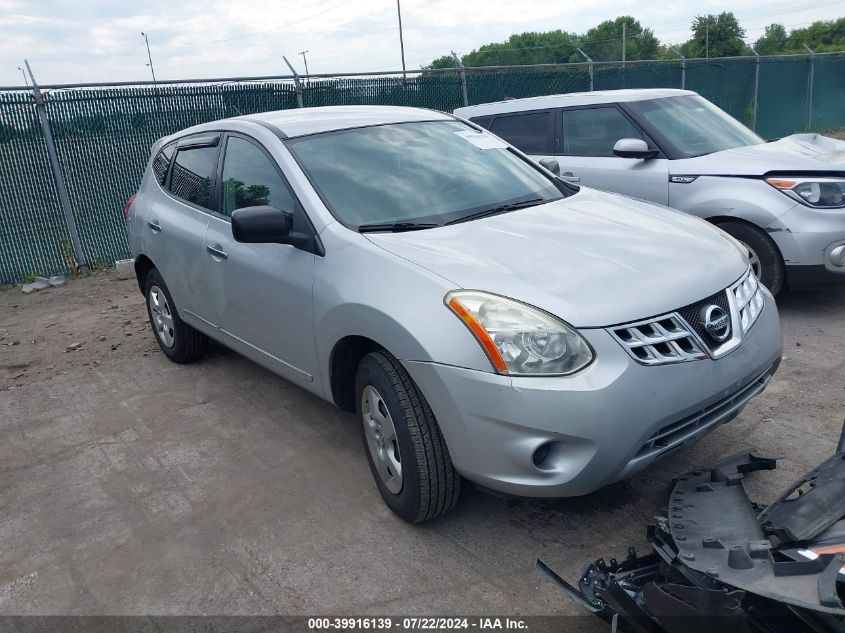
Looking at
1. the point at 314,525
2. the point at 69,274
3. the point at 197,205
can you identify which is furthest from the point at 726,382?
the point at 69,274

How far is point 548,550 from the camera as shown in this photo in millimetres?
3033

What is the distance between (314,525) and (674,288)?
1872 mm

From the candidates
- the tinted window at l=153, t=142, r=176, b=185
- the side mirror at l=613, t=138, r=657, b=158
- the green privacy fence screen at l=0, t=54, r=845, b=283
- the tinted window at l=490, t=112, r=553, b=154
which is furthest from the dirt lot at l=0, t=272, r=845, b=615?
the green privacy fence screen at l=0, t=54, r=845, b=283

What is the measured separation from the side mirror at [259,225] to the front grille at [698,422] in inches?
74.2

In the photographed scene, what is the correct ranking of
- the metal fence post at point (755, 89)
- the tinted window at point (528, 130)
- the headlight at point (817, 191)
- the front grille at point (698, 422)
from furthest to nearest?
the metal fence post at point (755, 89) < the tinted window at point (528, 130) < the headlight at point (817, 191) < the front grille at point (698, 422)

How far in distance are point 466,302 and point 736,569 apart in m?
1.27

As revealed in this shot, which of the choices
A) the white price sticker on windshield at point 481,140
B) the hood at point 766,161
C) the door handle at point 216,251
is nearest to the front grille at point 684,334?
the white price sticker on windshield at point 481,140

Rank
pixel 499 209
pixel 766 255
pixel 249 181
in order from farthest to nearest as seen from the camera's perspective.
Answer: pixel 766 255
pixel 249 181
pixel 499 209

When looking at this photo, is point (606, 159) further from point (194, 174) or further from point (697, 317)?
point (697, 317)

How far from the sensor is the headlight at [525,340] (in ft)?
8.76

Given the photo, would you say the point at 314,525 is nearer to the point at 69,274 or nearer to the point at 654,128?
the point at 654,128

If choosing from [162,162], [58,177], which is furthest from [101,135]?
[162,162]

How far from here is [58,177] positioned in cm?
866

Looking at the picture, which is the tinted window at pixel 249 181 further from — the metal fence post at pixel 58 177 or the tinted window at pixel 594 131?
the metal fence post at pixel 58 177
